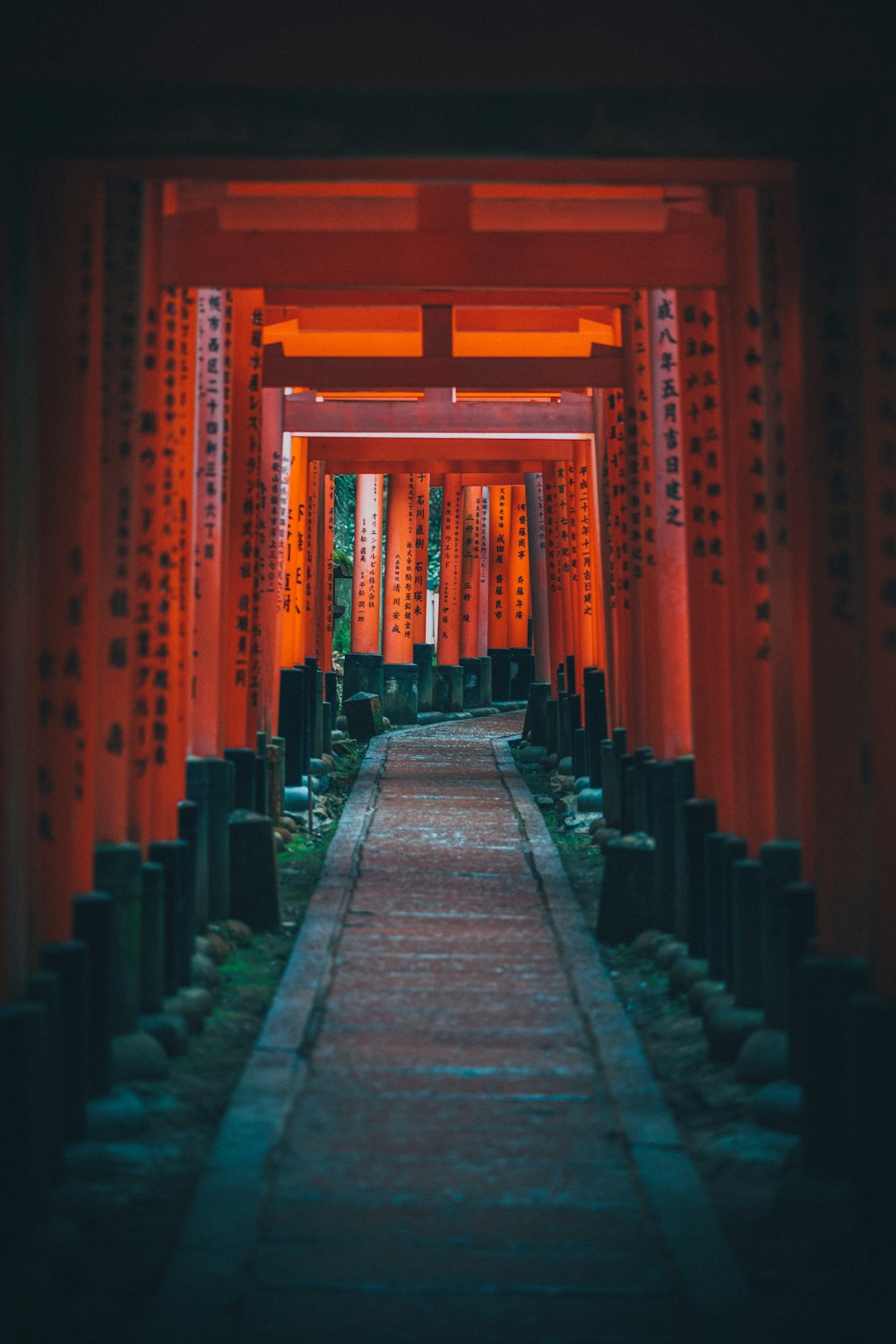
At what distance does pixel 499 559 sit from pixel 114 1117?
753 inches

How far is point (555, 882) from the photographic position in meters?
9.40

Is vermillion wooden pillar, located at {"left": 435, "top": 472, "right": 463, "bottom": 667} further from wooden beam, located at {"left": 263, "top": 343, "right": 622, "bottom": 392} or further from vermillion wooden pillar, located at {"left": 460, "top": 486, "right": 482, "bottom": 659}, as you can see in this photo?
wooden beam, located at {"left": 263, "top": 343, "right": 622, "bottom": 392}

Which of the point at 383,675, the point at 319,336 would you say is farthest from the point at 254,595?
the point at 383,675

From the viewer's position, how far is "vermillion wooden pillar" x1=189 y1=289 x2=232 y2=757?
7805 millimetres

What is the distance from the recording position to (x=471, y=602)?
23.2 metres

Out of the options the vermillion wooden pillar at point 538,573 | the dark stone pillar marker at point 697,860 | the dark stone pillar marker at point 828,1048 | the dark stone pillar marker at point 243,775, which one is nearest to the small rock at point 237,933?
the dark stone pillar marker at point 243,775

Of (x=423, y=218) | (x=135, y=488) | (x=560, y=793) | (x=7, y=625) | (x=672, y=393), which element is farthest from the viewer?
(x=560, y=793)

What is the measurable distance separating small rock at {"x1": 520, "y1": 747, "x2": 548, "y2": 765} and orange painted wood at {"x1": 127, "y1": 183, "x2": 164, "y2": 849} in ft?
36.8

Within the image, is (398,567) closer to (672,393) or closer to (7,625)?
(672,393)

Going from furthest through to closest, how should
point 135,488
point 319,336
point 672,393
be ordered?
point 319,336
point 672,393
point 135,488

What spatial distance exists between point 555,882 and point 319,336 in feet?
17.2

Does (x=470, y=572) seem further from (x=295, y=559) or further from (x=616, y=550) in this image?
(x=616, y=550)

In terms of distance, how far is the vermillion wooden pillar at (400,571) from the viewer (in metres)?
21.5

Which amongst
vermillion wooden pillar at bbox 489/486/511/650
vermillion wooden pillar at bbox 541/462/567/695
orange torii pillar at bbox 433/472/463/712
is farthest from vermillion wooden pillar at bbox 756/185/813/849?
vermillion wooden pillar at bbox 489/486/511/650
